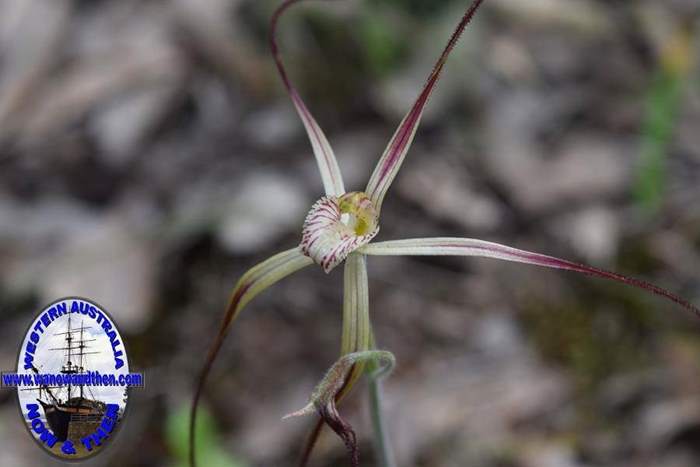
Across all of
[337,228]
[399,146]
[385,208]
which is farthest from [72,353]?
[385,208]

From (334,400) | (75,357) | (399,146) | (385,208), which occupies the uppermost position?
(385,208)

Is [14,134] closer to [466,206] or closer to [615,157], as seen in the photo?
[466,206]

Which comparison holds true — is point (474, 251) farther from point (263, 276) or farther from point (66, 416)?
point (66, 416)

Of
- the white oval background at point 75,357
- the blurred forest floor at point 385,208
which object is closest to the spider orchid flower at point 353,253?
the white oval background at point 75,357

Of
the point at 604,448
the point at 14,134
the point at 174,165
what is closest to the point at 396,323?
the point at 604,448

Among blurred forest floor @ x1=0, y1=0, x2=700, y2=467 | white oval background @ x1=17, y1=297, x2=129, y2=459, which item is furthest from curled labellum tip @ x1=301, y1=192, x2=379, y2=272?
blurred forest floor @ x1=0, y1=0, x2=700, y2=467

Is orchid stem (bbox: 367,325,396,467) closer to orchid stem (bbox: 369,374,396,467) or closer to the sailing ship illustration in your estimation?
orchid stem (bbox: 369,374,396,467)
